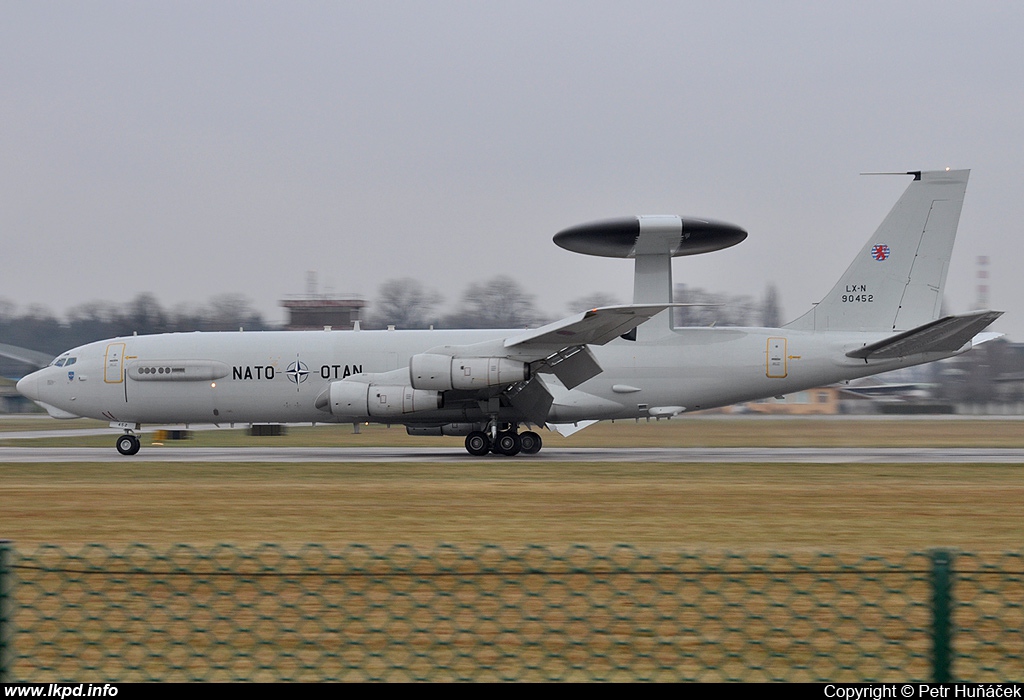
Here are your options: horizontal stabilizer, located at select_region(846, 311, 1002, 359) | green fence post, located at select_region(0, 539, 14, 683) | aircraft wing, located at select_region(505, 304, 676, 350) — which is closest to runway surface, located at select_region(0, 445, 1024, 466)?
horizontal stabilizer, located at select_region(846, 311, 1002, 359)

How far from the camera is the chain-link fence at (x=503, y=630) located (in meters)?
6.10

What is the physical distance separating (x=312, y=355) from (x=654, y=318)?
9.49 m

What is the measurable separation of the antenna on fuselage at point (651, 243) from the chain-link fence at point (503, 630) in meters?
17.8

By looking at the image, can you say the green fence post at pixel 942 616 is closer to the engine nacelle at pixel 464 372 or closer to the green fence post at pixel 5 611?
the green fence post at pixel 5 611

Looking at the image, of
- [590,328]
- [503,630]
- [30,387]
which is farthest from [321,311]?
[503,630]

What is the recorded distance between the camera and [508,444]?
26.7 metres

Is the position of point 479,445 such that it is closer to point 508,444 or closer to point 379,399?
point 508,444

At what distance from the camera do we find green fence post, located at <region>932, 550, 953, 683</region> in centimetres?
456

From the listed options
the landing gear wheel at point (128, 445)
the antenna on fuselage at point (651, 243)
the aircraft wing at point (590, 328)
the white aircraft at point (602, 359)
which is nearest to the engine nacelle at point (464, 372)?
the white aircraft at point (602, 359)

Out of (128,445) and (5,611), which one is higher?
(5,611)

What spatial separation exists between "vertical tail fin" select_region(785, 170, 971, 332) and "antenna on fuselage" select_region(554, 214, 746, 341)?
3.24 meters

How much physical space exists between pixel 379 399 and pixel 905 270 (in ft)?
47.8

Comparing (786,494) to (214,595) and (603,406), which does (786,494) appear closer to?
(603,406)
